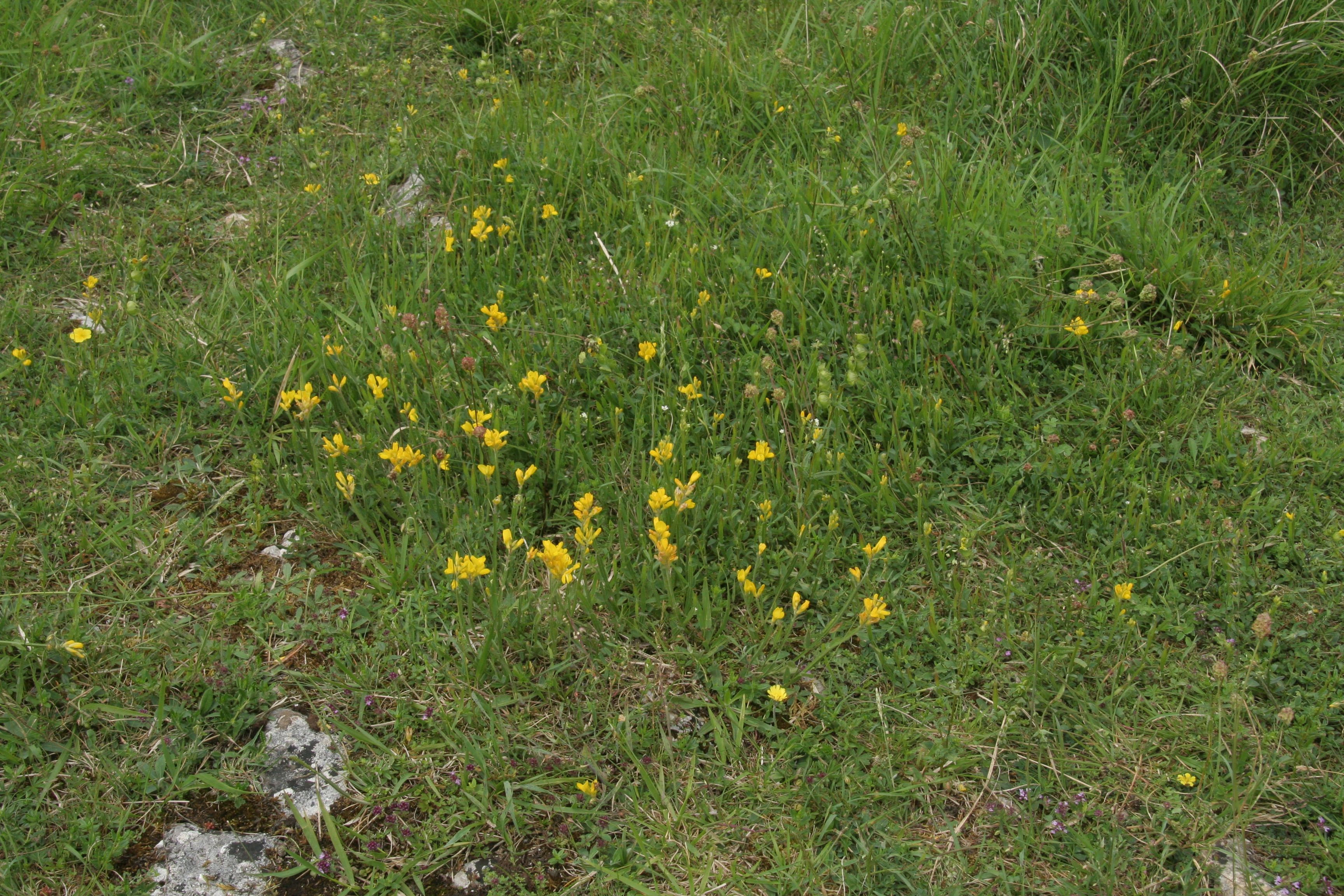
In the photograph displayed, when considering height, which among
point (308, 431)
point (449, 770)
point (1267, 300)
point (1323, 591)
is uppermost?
point (1267, 300)

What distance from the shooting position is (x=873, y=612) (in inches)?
91.3

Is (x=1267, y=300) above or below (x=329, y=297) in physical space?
above

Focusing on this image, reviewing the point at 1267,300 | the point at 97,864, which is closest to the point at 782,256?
the point at 1267,300

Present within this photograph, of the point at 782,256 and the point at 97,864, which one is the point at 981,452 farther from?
the point at 97,864

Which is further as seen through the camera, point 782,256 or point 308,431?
point 782,256

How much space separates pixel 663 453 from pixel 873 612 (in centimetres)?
67

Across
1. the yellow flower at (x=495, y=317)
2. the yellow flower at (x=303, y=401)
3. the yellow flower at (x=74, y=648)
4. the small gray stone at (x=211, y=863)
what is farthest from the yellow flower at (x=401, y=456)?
the small gray stone at (x=211, y=863)

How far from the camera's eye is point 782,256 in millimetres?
3264

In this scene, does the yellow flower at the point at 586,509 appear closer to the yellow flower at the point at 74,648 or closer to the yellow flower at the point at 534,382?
the yellow flower at the point at 534,382

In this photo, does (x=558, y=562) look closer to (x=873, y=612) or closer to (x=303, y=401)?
(x=873, y=612)

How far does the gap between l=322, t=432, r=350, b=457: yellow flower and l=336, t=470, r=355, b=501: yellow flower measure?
0.20 feet

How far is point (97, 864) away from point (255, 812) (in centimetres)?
30

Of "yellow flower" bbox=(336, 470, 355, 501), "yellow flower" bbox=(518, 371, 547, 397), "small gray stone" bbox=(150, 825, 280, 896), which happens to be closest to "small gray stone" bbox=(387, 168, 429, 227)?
"yellow flower" bbox=(518, 371, 547, 397)

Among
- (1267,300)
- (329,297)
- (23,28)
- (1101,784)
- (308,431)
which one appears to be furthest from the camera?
(23,28)
